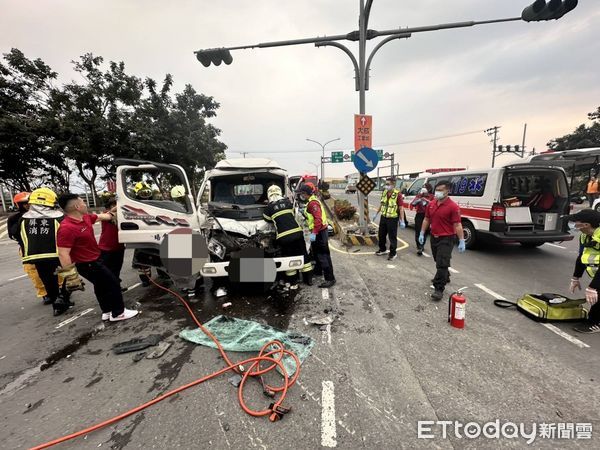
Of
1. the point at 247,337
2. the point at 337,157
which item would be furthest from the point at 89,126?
the point at 337,157

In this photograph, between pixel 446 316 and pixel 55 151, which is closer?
pixel 446 316

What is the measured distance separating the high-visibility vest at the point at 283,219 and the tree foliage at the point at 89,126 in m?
17.5

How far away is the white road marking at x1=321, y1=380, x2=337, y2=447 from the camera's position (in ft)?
5.78

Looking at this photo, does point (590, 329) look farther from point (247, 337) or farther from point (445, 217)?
point (247, 337)

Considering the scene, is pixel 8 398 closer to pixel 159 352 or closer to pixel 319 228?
pixel 159 352

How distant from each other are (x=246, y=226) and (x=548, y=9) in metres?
7.22

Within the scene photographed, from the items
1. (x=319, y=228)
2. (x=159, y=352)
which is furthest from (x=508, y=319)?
(x=159, y=352)

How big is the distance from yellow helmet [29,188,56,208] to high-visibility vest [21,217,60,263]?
0.76 ft

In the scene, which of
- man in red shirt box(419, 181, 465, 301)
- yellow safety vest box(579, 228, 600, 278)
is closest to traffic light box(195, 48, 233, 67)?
man in red shirt box(419, 181, 465, 301)

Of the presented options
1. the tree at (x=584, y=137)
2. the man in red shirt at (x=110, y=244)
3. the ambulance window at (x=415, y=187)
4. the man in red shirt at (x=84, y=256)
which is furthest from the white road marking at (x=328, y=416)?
the tree at (x=584, y=137)

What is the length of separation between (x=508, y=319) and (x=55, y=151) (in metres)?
22.1

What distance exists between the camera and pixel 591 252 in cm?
299

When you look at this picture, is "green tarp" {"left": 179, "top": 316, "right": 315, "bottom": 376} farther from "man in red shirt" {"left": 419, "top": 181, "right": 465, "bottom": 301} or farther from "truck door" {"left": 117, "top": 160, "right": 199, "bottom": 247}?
"man in red shirt" {"left": 419, "top": 181, "right": 465, "bottom": 301}

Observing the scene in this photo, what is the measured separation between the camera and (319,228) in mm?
4332
